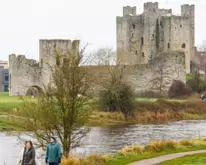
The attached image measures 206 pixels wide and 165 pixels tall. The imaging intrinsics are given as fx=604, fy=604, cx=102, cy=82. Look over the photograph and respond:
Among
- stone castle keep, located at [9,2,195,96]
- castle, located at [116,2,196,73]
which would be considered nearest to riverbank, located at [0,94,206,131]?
stone castle keep, located at [9,2,195,96]

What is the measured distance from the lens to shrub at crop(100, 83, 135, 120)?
55625mm

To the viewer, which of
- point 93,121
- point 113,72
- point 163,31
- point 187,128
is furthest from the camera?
point 163,31

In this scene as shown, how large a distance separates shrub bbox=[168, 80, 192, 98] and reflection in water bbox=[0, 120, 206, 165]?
77.8 feet

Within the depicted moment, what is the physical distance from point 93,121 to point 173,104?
45.5ft

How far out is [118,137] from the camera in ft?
131

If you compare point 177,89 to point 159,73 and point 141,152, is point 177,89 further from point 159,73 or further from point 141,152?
point 141,152

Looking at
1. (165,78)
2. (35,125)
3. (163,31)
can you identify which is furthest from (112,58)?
(35,125)

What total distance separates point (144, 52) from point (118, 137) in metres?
52.4

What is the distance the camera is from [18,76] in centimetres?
7450

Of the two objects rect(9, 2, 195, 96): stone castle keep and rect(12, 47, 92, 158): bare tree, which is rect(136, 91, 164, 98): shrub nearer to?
rect(9, 2, 195, 96): stone castle keep

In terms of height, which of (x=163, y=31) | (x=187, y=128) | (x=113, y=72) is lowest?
(x=187, y=128)

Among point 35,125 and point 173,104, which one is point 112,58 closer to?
point 173,104

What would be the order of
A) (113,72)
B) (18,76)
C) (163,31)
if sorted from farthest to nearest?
(163,31) < (18,76) < (113,72)

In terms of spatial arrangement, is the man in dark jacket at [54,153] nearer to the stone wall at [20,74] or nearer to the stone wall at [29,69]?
the stone wall at [29,69]
